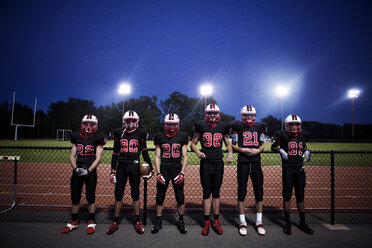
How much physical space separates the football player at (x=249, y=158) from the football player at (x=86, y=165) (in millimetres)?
3087

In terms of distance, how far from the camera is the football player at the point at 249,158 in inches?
172

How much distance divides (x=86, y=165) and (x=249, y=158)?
351 cm

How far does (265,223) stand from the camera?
15.4 feet

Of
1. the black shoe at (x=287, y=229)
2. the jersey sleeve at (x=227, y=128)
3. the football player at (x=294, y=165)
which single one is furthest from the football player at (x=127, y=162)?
the football player at (x=294, y=165)

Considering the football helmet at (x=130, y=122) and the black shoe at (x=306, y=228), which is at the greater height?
the football helmet at (x=130, y=122)

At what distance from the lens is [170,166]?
14.2ft

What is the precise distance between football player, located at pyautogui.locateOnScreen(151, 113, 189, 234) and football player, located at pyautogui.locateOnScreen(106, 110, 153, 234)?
0.39 metres

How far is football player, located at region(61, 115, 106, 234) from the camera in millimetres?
4320

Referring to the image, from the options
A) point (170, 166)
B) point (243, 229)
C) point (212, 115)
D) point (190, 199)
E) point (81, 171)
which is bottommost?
point (190, 199)

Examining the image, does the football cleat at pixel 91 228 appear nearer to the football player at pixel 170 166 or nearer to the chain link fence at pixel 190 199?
the chain link fence at pixel 190 199

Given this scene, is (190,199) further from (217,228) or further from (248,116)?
(248,116)

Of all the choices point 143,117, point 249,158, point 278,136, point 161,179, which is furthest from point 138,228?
point 143,117

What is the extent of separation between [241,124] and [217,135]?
26.6 inches

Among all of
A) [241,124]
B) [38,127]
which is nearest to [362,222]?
[241,124]
